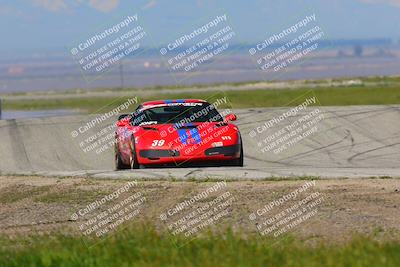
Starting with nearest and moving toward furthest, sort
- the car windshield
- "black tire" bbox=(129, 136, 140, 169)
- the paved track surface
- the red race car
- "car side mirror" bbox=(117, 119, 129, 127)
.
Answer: the red race car → "black tire" bbox=(129, 136, 140, 169) → the car windshield → "car side mirror" bbox=(117, 119, 129, 127) → the paved track surface

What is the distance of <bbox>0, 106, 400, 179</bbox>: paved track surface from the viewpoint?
25156 millimetres

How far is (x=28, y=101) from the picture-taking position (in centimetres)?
7631

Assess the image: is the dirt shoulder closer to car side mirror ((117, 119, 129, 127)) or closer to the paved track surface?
the paved track surface

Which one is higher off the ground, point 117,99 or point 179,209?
point 179,209

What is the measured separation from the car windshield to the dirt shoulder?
3573 mm

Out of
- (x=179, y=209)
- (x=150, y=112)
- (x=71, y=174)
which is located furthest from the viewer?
(x=150, y=112)

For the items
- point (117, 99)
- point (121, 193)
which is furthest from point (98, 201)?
point (117, 99)

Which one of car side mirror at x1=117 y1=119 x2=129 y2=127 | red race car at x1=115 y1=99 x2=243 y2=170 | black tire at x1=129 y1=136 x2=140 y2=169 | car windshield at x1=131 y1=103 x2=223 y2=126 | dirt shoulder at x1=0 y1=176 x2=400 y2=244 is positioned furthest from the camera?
car side mirror at x1=117 y1=119 x2=129 y2=127

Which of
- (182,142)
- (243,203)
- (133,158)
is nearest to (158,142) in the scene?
(182,142)

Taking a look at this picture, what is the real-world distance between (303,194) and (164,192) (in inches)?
85.7

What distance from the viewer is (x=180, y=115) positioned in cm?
2189

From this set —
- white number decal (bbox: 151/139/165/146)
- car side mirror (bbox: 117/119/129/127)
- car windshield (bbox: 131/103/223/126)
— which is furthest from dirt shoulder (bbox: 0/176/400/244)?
car side mirror (bbox: 117/119/129/127)

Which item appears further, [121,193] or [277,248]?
[121,193]

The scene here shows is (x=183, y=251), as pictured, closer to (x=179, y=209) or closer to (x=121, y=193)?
(x=179, y=209)
